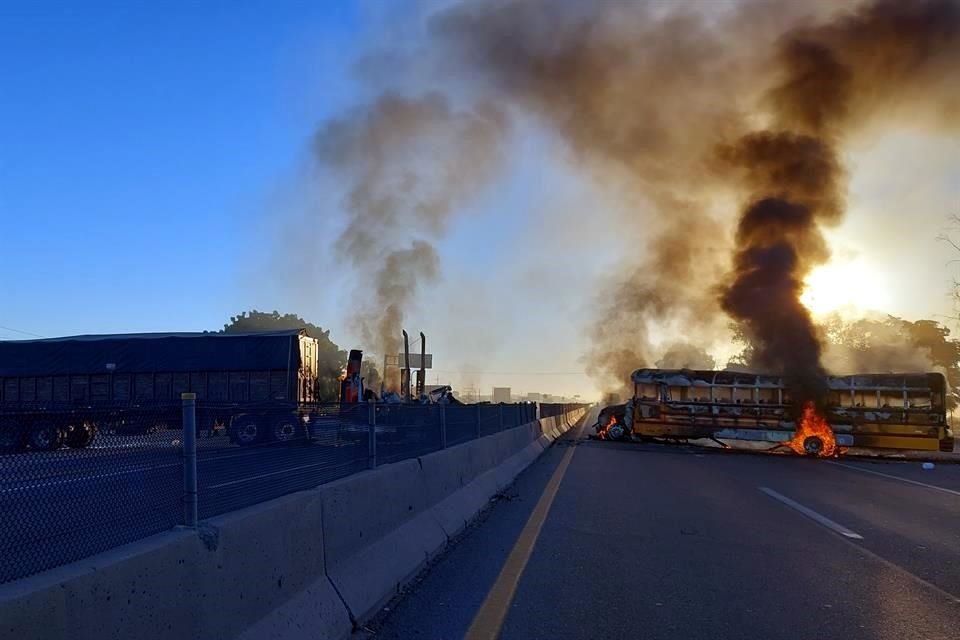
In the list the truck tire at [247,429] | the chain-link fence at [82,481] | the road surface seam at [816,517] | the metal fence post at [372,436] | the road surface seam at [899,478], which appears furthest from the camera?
the road surface seam at [899,478]

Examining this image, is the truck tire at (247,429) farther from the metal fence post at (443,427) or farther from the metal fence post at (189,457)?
the metal fence post at (443,427)

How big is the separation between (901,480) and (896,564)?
985 centimetres

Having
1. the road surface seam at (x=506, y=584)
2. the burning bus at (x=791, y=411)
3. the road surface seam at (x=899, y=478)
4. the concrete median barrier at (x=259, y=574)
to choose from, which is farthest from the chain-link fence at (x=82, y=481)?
the burning bus at (x=791, y=411)

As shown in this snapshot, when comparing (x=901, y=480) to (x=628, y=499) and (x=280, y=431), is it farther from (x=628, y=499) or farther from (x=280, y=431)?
(x=280, y=431)

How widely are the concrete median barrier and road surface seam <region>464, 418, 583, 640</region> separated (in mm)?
685

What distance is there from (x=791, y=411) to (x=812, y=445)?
108 centimetres

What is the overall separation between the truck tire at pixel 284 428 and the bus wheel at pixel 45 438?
78.5 inches

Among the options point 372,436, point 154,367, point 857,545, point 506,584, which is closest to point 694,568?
point 506,584

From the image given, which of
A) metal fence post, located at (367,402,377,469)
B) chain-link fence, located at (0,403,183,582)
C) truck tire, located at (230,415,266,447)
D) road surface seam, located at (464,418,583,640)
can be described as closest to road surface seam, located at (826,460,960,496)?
road surface seam, located at (464,418,583,640)

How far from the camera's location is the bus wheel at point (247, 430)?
489 cm

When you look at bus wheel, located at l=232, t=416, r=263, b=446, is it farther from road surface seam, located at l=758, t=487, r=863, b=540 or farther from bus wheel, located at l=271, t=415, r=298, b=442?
road surface seam, located at l=758, t=487, r=863, b=540

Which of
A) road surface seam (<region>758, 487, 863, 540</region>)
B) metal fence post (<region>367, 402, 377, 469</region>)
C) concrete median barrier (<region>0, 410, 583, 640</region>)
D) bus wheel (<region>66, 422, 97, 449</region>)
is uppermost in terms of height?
bus wheel (<region>66, 422, 97, 449</region>)

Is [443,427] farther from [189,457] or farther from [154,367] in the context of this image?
[154,367]

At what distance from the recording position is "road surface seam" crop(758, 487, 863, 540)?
927 centimetres
